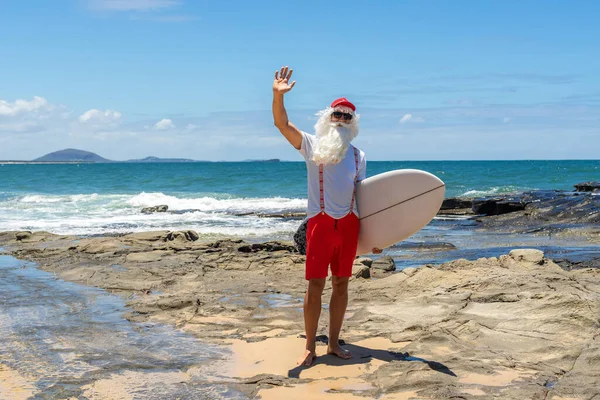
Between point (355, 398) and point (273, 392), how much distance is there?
1.71 ft

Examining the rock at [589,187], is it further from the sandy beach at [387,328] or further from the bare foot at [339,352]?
the bare foot at [339,352]

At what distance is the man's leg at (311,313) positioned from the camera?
4789 millimetres

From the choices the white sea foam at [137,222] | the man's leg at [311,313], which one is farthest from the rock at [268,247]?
the man's leg at [311,313]

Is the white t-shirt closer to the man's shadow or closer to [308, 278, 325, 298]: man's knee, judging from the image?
[308, 278, 325, 298]: man's knee

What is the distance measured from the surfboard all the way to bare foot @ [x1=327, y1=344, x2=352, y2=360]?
744 millimetres

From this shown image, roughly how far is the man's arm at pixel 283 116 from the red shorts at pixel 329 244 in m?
0.57

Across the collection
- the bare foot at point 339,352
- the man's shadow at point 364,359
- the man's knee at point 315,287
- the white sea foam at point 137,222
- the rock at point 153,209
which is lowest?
the white sea foam at point 137,222

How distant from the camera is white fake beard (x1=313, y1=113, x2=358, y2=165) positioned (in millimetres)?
4691

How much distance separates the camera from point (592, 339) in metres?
4.91

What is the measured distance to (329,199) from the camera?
4.79m

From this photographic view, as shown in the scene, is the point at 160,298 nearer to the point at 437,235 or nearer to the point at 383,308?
the point at 383,308

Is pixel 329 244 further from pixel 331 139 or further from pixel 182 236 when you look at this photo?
pixel 182 236

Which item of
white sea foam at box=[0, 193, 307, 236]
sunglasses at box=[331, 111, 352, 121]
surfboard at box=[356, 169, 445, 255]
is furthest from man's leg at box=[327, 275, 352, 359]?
white sea foam at box=[0, 193, 307, 236]

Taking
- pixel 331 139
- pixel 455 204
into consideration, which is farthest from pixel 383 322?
pixel 455 204
